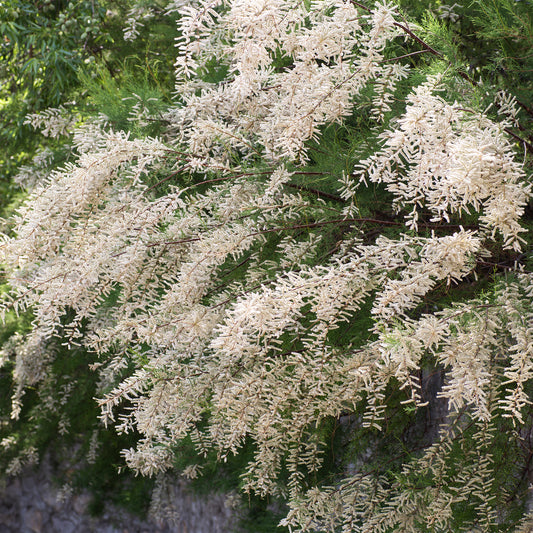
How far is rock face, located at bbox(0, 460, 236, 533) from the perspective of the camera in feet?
14.0

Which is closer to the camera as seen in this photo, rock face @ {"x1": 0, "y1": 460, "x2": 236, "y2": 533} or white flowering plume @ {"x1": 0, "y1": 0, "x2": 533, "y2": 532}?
white flowering plume @ {"x1": 0, "y1": 0, "x2": 533, "y2": 532}

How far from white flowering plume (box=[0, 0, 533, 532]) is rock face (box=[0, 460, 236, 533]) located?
2.38 m

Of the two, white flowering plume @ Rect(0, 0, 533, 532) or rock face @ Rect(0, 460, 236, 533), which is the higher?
white flowering plume @ Rect(0, 0, 533, 532)

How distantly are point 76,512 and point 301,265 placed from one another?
4691 mm

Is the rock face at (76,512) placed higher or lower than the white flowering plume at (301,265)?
lower

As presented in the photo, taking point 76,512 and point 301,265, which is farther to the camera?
point 76,512

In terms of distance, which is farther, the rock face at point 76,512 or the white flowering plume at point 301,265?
the rock face at point 76,512

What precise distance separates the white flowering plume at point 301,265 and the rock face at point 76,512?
238cm

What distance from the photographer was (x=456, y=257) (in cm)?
131

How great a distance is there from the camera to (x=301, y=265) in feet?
5.53

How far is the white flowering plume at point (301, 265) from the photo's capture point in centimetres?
131

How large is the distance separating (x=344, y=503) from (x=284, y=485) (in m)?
0.83

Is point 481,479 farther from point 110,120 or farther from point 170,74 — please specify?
point 170,74

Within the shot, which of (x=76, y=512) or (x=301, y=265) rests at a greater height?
(x=301, y=265)
